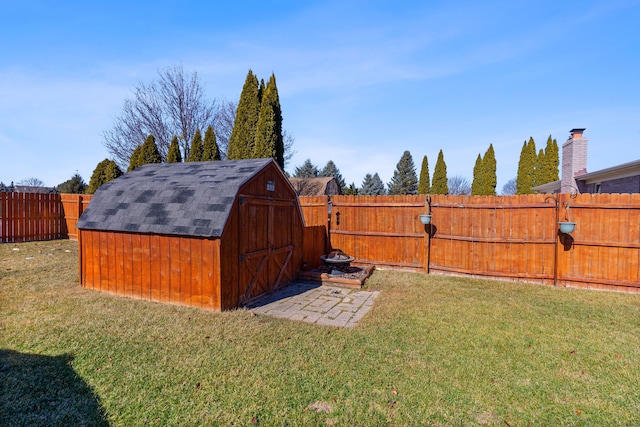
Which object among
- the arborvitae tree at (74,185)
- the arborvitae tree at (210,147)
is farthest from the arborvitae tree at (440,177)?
the arborvitae tree at (74,185)

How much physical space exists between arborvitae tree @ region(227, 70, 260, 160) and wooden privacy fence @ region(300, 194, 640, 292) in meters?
6.47

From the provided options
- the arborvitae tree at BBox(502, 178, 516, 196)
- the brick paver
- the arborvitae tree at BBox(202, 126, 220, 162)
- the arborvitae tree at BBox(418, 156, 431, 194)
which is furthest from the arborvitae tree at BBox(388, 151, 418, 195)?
the brick paver

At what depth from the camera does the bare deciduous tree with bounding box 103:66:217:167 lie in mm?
22438

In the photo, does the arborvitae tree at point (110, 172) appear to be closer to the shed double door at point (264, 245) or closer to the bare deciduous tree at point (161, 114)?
the bare deciduous tree at point (161, 114)

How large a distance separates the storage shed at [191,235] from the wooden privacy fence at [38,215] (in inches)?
339

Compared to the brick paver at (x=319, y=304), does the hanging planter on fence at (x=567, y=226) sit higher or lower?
higher

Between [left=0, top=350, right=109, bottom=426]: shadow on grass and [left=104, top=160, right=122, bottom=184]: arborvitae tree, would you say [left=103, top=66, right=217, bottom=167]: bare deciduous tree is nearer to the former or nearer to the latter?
[left=104, top=160, right=122, bottom=184]: arborvitae tree

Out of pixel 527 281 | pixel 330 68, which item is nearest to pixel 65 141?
pixel 330 68

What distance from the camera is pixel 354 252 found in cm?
972

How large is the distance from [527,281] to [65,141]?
18422mm

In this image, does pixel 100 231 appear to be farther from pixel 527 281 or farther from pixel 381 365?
pixel 527 281

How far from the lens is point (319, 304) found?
19.8 feet

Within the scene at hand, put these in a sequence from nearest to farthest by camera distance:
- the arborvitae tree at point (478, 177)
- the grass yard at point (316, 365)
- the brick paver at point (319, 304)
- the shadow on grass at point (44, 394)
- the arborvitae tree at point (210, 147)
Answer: the shadow on grass at point (44, 394) < the grass yard at point (316, 365) < the brick paver at point (319, 304) < the arborvitae tree at point (210, 147) < the arborvitae tree at point (478, 177)

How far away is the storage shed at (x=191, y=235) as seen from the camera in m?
5.33
